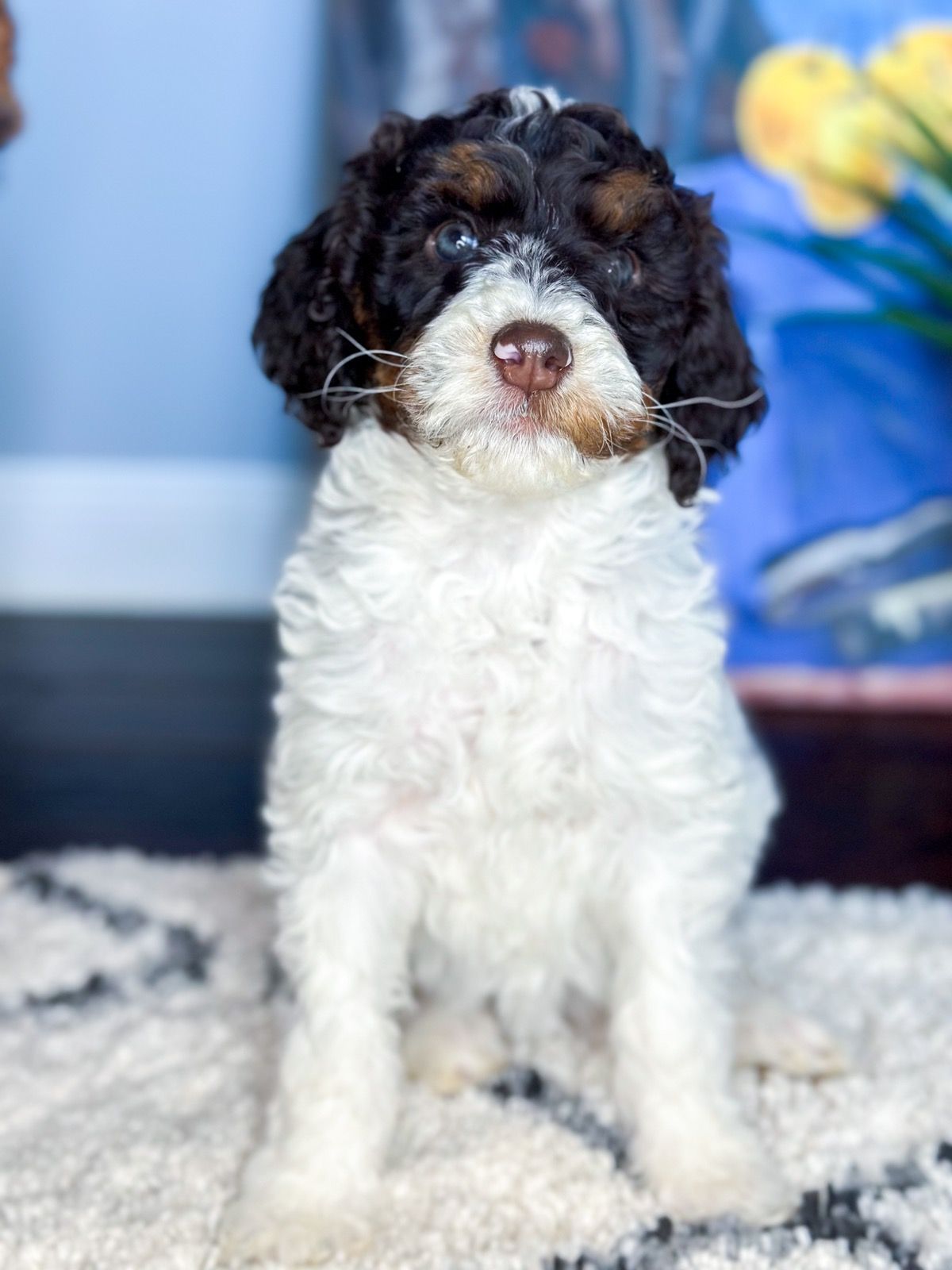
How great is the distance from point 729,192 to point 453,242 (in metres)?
2.73

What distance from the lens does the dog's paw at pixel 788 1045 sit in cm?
214

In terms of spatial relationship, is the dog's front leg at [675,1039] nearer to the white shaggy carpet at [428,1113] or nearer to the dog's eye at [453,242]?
the white shaggy carpet at [428,1113]

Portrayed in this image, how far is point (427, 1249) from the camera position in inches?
68.4

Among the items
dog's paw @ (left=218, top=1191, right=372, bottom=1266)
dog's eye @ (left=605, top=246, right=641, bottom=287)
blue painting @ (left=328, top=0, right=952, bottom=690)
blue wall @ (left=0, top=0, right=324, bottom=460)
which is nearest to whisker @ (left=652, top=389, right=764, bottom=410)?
dog's eye @ (left=605, top=246, right=641, bottom=287)

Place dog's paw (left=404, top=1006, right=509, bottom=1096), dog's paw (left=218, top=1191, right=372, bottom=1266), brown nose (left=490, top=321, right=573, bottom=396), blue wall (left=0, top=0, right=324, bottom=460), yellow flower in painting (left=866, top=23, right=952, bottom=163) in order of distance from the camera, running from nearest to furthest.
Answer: brown nose (left=490, top=321, right=573, bottom=396) < dog's paw (left=218, top=1191, right=372, bottom=1266) < dog's paw (left=404, top=1006, right=509, bottom=1096) < yellow flower in painting (left=866, top=23, right=952, bottom=163) < blue wall (left=0, top=0, right=324, bottom=460)

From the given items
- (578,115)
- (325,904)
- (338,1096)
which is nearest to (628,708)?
(325,904)

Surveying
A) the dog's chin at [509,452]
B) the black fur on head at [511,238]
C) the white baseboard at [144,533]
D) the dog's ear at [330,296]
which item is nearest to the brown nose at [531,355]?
the dog's chin at [509,452]

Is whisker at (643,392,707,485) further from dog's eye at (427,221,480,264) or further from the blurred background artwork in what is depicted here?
the blurred background artwork

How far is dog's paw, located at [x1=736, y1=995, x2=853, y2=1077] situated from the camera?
2139mm

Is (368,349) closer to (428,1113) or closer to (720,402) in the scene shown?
(720,402)

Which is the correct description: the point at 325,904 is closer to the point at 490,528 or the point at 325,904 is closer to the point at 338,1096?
the point at 338,1096

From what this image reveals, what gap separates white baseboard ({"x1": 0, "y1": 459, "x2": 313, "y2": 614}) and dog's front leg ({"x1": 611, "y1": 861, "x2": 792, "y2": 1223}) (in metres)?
3.17

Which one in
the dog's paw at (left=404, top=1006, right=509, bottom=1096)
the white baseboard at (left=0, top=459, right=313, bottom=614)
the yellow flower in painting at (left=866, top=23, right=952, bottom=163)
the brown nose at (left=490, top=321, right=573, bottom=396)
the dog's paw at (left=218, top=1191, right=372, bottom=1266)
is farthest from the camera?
the white baseboard at (left=0, top=459, right=313, bottom=614)

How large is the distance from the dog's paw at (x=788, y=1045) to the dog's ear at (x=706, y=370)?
0.78 m
